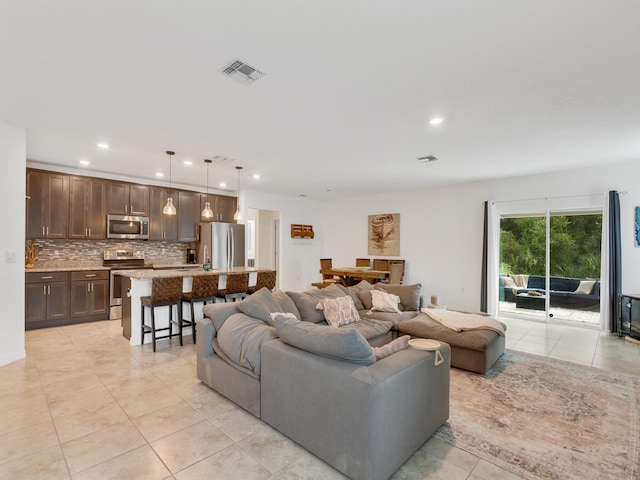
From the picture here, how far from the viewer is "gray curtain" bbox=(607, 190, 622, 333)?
5031 mm

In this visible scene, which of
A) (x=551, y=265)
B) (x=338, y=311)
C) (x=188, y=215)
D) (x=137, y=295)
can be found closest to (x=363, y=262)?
(x=551, y=265)

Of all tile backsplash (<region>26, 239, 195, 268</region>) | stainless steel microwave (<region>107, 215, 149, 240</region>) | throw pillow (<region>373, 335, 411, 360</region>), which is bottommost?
throw pillow (<region>373, 335, 411, 360</region>)

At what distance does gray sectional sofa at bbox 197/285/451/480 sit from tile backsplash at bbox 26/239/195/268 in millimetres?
4576

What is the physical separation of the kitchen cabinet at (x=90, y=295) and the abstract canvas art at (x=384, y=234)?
18.9 ft

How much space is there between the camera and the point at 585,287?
559 cm

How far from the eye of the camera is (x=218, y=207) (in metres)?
7.37

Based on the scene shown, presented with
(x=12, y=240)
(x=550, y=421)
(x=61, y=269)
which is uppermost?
(x=12, y=240)

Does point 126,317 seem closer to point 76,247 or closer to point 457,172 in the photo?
point 76,247

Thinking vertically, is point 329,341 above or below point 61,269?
below

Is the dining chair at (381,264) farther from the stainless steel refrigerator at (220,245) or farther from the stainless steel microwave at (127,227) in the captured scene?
the stainless steel microwave at (127,227)

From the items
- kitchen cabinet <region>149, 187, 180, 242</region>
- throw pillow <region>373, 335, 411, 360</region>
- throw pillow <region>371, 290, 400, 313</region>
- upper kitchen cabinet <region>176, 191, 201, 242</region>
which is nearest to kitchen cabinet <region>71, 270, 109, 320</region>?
kitchen cabinet <region>149, 187, 180, 242</region>

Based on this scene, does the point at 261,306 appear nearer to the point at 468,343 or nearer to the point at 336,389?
the point at 336,389

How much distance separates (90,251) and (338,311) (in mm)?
5003

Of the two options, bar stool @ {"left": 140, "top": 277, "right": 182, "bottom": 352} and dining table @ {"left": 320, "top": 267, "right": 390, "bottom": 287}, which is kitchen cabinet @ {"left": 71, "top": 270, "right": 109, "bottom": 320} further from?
dining table @ {"left": 320, "top": 267, "right": 390, "bottom": 287}
